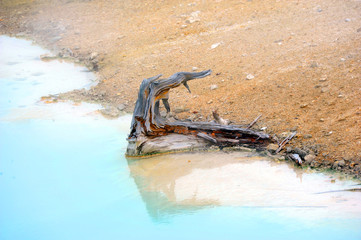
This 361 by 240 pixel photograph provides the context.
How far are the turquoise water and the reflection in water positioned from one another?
0.01 m

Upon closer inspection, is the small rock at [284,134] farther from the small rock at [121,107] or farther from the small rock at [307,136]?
the small rock at [121,107]

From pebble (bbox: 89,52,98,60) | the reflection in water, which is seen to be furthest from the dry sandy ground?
the reflection in water

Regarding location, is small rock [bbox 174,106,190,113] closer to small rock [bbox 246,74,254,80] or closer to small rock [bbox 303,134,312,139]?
small rock [bbox 246,74,254,80]

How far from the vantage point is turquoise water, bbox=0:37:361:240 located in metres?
4.21

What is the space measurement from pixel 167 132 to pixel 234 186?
1.29m

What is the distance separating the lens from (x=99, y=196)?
4879 mm

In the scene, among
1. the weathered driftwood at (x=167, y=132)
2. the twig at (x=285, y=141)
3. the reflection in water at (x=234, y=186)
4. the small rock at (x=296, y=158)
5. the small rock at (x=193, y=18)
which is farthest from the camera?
the small rock at (x=193, y=18)

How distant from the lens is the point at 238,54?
26.6 feet

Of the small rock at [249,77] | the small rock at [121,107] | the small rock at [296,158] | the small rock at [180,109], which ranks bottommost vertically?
the small rock at [121,107]

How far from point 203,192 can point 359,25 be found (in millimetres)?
4965

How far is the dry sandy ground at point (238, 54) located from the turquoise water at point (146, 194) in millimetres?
699

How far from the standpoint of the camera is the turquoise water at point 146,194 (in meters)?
4.21

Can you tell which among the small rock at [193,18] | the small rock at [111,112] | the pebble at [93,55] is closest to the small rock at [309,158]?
the small rock at [111,112]

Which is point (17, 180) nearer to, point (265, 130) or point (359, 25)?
point (265, 130)
